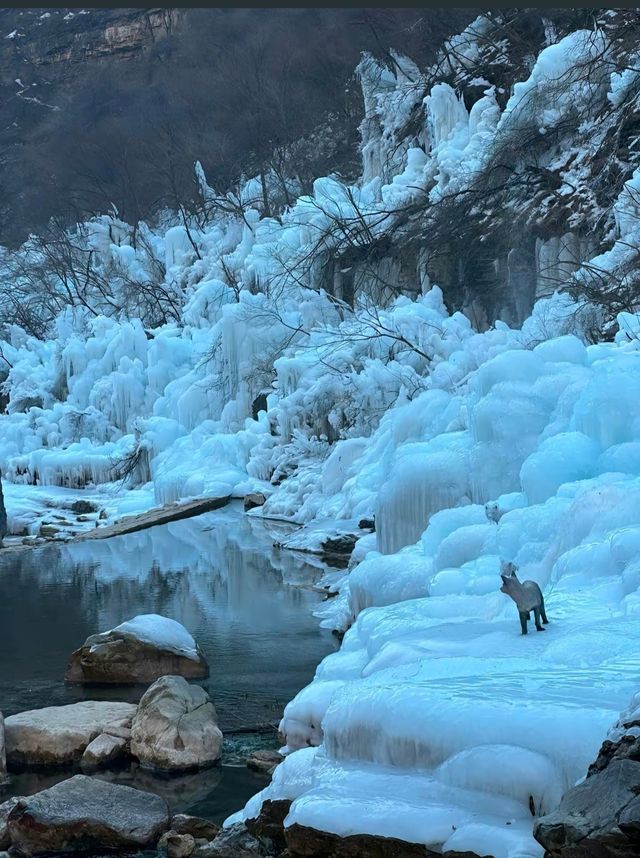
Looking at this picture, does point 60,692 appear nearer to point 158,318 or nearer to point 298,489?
point 298,489

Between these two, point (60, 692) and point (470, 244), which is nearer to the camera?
point (60, 692)

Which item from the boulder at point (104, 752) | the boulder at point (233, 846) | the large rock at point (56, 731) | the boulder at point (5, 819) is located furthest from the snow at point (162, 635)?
the boulder at point (233, 846)

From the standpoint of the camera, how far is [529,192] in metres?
18.4

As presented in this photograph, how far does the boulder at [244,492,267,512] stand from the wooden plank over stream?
64cm

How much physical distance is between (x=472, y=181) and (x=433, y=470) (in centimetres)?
1057

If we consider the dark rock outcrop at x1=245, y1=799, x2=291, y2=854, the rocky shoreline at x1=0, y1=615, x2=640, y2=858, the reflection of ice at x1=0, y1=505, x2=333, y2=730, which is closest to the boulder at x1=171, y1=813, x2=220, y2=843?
the rocky shoreline at x1=0, y1=615, x2=640, y2=858

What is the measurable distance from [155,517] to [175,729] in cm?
1160

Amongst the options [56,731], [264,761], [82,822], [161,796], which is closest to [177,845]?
[82,822]

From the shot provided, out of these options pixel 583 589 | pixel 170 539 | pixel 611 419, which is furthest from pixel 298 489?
pixel 583 589

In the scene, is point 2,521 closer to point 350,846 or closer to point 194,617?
point 194,617

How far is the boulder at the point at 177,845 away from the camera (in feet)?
15.8

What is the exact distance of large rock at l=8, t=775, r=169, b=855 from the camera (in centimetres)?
501

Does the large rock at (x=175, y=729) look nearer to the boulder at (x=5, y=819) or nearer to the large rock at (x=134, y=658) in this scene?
the boulder at (x=5, y=819)

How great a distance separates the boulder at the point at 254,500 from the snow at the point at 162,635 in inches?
391
